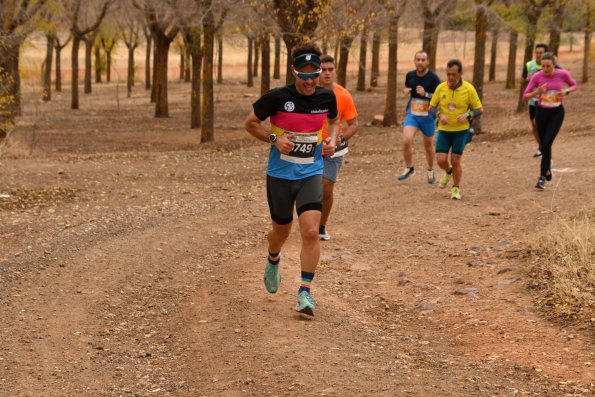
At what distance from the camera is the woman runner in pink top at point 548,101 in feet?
43.2

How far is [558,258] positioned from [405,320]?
1832 mm

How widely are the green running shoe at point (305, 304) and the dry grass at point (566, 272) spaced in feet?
6.38

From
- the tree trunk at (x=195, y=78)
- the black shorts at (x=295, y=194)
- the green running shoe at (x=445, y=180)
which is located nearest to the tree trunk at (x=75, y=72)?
the tree trunk at (x=195, y=78)

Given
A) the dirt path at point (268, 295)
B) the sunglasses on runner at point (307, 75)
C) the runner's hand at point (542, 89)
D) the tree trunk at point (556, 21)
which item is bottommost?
the dirt path at point (268, 295)

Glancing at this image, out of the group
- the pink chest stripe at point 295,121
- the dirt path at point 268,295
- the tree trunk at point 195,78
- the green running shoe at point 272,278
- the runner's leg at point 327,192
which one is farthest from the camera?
the tree trunk at point 195,78

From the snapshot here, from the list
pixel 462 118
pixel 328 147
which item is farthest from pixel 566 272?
pixel 462 118

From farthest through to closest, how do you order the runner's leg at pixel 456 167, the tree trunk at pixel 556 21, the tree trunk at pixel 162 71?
the tree trunk at pixel 162 71, the tree trunk at pixel 556 21, the runner's leg at pixel 456 167

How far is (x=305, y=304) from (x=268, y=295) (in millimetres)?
862

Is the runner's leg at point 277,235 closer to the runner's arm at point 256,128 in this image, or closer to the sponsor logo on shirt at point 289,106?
the runner's arm at point 256,128

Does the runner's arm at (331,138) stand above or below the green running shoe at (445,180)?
above

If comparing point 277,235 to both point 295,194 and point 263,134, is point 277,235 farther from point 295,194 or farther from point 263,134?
point 263,134

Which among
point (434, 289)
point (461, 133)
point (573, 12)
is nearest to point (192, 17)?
point (573, 12)

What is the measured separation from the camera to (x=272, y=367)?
6137mm

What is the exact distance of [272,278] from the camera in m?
8.05
